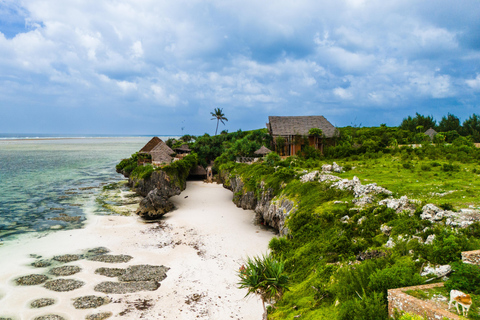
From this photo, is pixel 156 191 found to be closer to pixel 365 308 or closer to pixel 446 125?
pixel 365 308

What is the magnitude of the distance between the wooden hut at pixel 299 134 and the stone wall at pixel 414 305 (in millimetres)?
34616

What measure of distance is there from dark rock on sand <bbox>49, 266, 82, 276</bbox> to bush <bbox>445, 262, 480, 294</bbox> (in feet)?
73.7

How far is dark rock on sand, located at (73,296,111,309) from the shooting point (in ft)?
50.3

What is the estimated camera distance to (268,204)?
83.9 ft

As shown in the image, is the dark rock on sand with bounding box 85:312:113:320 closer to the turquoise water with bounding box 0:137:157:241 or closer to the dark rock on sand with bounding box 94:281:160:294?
the dark rock on sand with bounding box 94:281:160:294

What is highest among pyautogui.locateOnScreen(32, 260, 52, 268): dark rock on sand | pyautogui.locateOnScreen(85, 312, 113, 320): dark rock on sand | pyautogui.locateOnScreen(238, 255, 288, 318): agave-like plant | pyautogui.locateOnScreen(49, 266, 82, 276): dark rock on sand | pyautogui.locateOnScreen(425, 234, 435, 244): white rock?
pyautogui.locateOnScreen(425, 234, 435, 244): white rock

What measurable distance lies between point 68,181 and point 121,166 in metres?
12.2

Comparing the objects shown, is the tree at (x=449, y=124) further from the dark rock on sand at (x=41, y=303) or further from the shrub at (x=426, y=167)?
the dark rock on sand at (x=41, y=303)

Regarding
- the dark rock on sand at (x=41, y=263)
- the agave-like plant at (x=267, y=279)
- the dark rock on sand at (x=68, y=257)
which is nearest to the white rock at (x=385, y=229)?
the agave-like plant at (x=267, y=279)

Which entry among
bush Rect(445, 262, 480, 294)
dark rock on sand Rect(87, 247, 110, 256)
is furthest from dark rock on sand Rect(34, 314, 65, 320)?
bush Rect(445, 262, 480, 294)

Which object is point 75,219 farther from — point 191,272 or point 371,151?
point 371,151

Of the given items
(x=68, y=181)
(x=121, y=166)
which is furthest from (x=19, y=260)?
(x=121, y=166)

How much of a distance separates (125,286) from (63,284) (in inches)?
170

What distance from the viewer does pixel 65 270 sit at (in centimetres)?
1939
